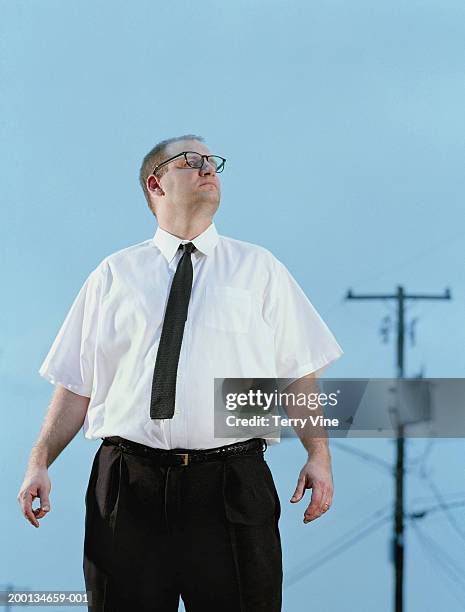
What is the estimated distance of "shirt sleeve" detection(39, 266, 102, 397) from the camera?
2279 millimetres

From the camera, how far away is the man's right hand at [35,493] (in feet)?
7.08

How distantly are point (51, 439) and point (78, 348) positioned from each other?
206 millimetres

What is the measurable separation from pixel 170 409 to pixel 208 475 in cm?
15

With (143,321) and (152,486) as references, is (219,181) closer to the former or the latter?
(143,321)

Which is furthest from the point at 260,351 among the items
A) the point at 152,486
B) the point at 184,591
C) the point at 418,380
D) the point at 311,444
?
the point at 418,380

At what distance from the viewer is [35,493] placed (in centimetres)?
218

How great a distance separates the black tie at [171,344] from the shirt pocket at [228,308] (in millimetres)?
48

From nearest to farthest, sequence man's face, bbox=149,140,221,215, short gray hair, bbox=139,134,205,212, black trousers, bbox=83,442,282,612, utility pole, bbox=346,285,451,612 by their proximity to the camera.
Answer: black trousers, bbox=83,442,282,612, man's face, bbox=149,140,221,215, short gray hair, bbox=139,134,205,212, utility pole, bbox=346,285,451,612

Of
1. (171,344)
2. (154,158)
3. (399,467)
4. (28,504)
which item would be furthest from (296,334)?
(399,467)

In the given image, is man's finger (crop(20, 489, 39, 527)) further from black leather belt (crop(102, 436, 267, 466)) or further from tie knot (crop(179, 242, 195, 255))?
tie knot (crop(179, 242, 195, 255))

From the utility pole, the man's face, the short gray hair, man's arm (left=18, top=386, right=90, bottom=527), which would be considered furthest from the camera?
the utility pole

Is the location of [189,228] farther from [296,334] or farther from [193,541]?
[193,541]

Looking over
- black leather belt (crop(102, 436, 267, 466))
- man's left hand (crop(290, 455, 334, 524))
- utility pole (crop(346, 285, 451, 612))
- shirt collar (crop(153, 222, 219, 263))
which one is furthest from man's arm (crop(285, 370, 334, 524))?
utility pole (crop(346, 285, 451, 612))

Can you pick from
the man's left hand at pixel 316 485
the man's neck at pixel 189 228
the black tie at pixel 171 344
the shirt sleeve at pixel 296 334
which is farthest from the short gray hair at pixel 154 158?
the man's left hand at pixel 316 485
